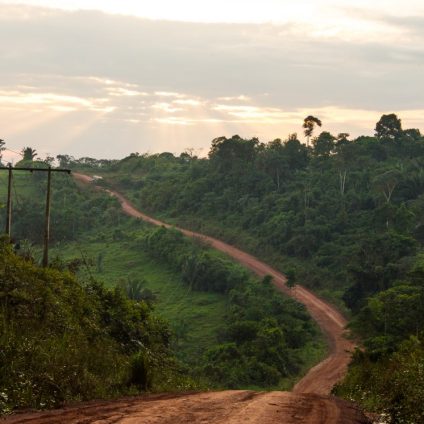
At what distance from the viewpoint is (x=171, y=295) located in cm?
5831

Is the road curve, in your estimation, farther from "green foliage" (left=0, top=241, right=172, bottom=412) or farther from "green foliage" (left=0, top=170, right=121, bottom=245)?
"green foliage" (left=0, top=241, right=172, bottom=412)

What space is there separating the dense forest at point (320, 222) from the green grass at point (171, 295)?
169 centimetres

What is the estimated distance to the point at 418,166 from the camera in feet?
259

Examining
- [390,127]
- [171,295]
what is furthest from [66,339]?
[390,127]

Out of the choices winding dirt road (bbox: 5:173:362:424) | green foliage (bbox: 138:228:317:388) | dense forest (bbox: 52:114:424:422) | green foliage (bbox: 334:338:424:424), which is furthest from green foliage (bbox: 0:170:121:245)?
winding dirt road (bbox: 5:173:362:424)

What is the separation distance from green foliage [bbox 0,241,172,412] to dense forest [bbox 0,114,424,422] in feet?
24.4

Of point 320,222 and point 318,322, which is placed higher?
point 320,222

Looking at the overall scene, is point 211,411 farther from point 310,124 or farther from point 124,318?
point 310,124

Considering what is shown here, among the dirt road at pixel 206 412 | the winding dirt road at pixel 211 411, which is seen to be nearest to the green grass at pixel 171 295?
the winding dirt road at pixel 211 411

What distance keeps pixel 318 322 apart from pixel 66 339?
36.2 metres

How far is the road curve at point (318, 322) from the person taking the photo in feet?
118

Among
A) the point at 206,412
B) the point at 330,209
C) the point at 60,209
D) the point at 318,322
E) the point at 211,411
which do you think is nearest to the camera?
the point at 206,412

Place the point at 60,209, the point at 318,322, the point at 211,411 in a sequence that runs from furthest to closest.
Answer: the point at 60,209 < the point at 318,322 < the point at 211,411

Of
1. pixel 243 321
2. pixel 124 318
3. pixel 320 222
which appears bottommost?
pixel 243 321
